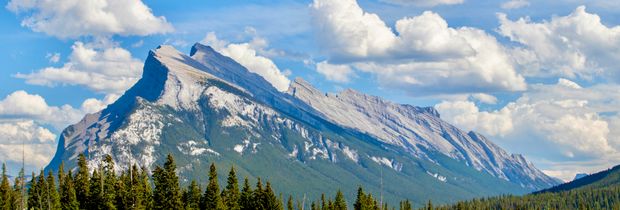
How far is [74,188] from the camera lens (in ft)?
540

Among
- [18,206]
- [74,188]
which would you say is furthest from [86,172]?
[18,206]

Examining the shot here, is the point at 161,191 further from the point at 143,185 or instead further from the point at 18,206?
the point at 18,206

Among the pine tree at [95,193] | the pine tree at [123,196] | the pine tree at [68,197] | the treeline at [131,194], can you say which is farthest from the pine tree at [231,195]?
the pine tree at [68,197]

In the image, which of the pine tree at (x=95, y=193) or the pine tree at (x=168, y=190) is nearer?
the pine tree at (x=168, y=190)

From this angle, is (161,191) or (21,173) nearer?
(161,191)

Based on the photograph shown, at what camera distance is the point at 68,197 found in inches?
6289

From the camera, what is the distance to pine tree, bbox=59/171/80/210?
156000 millimetres

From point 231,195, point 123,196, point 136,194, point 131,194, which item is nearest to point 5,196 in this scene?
point 123,196

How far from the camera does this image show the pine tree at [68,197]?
15600 centimetres

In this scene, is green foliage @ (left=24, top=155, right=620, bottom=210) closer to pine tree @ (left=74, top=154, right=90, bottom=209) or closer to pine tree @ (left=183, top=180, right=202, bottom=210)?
pine tree @ (left=183, top=180, right=202, bottom=210)

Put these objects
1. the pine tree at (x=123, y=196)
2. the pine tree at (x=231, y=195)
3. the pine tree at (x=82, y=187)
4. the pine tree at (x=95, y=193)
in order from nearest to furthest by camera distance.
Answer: the pine tree at (x=123, y=196) < the pine tree at (x=95, y=193) < the pine tree at (x=82, y=187) < the pine tree at (x=231, y=195)

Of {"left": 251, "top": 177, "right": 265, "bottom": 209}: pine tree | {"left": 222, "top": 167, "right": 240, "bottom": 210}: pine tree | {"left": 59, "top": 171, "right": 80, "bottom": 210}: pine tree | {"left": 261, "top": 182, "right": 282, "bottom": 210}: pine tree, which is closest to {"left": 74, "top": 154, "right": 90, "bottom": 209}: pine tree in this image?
{"left": 59, "top": 171, "right": 80, "bottom": 210}: pine tree

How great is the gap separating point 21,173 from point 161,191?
45382 millimetres

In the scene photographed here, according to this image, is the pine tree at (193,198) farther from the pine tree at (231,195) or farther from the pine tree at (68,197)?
the pine tree at (68,197)
